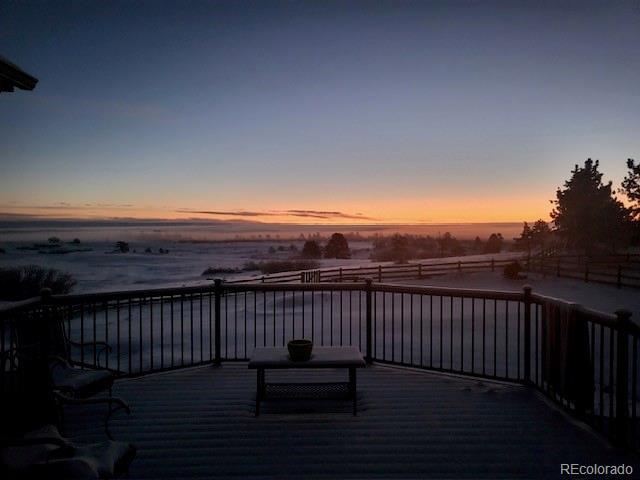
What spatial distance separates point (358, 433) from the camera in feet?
11.0

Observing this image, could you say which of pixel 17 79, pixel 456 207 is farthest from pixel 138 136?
pixel 456 207

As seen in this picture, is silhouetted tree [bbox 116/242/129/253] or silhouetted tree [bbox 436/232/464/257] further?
silhouetted tree [bbox 436/232/464/257]

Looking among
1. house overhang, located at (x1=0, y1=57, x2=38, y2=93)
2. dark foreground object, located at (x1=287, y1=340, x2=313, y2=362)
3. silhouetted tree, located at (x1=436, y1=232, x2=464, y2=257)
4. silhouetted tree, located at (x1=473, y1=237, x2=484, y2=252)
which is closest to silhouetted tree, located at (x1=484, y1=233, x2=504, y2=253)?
silhouetted tree, located at (x1=473, y1=237, x2=484, y2=252)

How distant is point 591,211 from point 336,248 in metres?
25.7

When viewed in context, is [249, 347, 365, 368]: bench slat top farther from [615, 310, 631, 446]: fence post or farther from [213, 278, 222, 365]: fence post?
[615, 310, 631, 446]: fence post

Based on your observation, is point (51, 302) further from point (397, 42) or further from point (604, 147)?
point (604, 147)

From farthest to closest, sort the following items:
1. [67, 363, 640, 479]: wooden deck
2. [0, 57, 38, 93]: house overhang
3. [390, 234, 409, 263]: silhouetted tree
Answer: [390, 234, 409, 263]: silhouetted tree
[67, 363, 640, 479]: wooden deck
[0, 57, 38, 93]: house overhang

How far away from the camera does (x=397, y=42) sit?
Result: 27.0ft

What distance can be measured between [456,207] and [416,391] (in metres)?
16.1

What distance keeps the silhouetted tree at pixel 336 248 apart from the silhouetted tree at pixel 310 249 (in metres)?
3.00

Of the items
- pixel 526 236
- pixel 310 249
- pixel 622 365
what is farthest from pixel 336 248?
pixel 622 365

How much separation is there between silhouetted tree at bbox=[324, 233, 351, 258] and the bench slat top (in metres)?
46.2

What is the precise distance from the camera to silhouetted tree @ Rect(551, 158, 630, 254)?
35.2 meters

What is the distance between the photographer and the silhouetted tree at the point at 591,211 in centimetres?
3516
